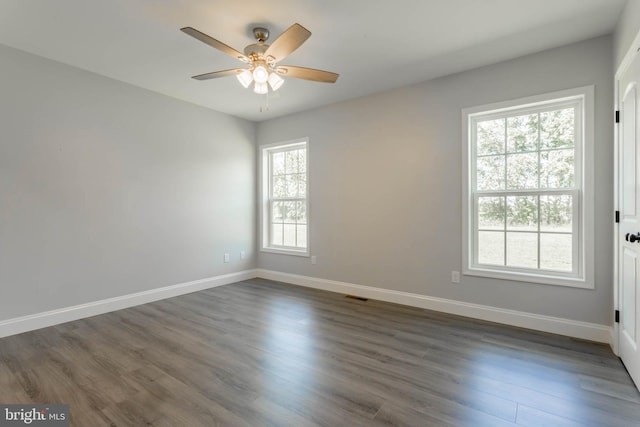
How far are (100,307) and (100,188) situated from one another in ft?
4.38

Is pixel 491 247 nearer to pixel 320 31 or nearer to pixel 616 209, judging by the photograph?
pixel 616 209

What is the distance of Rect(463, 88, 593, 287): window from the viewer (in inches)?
107

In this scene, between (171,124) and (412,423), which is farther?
(171,124)

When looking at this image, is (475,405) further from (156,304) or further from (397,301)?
(156,304)

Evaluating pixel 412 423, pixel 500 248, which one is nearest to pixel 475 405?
pixel 412 423

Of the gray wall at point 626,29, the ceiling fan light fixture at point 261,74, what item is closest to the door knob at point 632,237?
the gray wall at point 626,29

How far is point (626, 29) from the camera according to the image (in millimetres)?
2146

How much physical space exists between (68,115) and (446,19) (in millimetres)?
3769

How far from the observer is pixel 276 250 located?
16.1 feet

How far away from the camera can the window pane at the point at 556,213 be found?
278 cm

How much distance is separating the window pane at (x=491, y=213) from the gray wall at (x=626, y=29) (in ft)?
4.59

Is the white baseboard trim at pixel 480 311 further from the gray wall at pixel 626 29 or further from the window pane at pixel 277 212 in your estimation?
the gray wall at pixel 626 29

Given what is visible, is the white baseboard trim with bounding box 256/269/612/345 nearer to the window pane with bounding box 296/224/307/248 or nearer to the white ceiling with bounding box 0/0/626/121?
the window pane with bounding box 296/224/307/248

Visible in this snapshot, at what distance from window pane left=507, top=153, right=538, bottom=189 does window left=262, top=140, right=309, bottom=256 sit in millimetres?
2644
